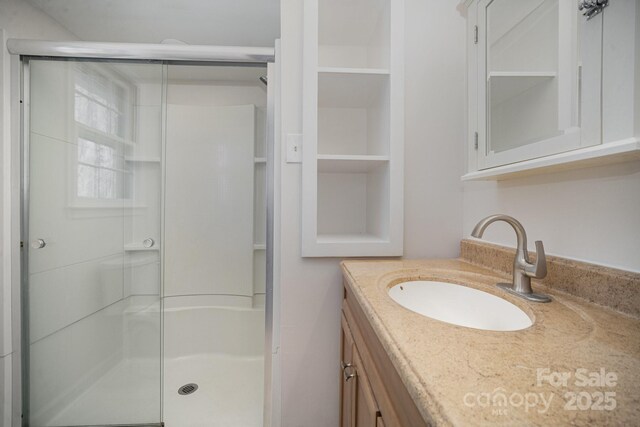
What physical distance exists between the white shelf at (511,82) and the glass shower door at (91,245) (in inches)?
59.8

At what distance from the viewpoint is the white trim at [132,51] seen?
1175mm

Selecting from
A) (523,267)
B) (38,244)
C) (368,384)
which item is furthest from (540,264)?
(38,244)

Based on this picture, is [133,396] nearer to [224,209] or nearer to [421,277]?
[224,209]

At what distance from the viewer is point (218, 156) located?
1.69 meters

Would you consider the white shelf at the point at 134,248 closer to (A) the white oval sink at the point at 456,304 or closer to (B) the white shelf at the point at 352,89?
(B) the white shelf at the point at 352,89

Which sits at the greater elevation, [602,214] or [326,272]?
[602,214]

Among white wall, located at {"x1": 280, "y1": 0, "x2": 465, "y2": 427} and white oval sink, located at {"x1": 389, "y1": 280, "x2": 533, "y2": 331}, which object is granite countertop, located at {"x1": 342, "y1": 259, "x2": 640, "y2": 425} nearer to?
white oval sink, located at {"x1": 389, "y1": 280, "x2": 533, "y2": 331}

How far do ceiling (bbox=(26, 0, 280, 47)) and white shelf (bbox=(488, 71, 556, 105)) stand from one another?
1.17 meters

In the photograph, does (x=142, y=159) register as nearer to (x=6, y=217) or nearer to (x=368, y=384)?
(x=6, y=217)

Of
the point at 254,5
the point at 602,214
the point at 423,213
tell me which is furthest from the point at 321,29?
the point at 602,214

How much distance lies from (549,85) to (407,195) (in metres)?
0.54

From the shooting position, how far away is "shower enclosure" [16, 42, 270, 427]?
127 centimetres

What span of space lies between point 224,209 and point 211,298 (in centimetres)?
60

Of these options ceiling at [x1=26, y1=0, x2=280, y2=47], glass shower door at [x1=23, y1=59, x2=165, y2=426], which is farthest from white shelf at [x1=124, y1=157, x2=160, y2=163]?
ceiling at [x1=26, y1=0, x2=280, y2=47]
